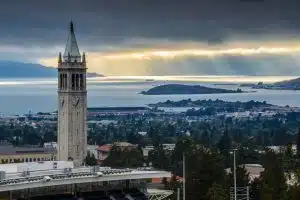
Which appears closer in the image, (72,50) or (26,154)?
(72,50)

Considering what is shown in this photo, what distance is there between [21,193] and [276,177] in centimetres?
1343

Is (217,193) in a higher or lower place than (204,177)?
lower

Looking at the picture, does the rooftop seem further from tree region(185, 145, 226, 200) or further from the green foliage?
tree region(185, 145, 226, 200)

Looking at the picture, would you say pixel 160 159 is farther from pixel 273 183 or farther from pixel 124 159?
pixel 273 183

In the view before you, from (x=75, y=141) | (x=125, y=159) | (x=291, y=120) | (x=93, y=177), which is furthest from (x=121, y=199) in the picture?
(x=291, y=120)

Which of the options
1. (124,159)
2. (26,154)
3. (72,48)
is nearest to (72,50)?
(72,48)

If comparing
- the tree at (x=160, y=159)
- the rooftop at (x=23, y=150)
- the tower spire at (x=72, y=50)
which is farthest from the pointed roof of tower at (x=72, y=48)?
the rooftop at (x=23, y=150)

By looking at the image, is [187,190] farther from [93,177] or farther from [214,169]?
[93,177]

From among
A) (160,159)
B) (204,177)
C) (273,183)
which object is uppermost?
(204,177)

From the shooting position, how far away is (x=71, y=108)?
60000 millimetres

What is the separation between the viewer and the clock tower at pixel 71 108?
195ft

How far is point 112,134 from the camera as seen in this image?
118000 mm

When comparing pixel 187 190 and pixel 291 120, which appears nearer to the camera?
pixel 187 190

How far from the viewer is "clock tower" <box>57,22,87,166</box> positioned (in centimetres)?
5934
